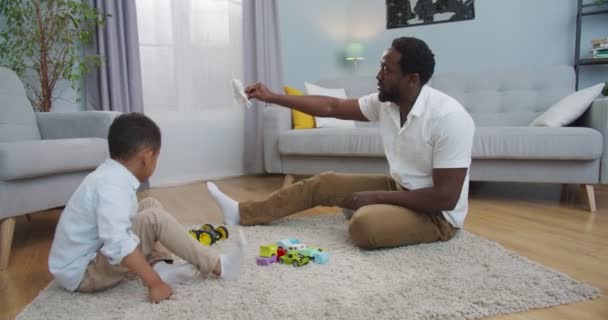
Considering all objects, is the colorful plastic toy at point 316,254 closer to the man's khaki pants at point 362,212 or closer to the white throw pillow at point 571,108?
the man's khaki pants at point 362,212

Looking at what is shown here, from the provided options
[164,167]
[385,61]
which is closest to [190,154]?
[164,167]

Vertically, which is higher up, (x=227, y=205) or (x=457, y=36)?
(x=457, y=36)

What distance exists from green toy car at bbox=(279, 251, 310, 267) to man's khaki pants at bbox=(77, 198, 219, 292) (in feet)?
1.01

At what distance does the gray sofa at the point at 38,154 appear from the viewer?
1747 mm

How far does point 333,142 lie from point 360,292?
1614 millimetres

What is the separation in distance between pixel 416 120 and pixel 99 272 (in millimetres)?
1139

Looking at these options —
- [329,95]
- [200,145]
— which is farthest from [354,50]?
[200,145]

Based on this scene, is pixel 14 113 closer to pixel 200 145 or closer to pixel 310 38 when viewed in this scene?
pixel 200 145

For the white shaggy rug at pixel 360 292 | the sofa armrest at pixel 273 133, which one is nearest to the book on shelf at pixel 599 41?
the sofa armrest at pixel 273 133

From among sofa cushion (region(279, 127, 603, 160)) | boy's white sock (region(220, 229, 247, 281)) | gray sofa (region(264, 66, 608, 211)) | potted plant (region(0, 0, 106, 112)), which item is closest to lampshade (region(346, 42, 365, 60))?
gray sofa (region(264, 66, 608, 211))

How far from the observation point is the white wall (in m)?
3.58

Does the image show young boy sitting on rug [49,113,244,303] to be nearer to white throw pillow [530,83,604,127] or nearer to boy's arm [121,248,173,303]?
boy's arm [121,248,173,303]

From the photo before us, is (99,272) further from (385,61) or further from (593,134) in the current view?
(593,134)

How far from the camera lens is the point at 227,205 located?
6.80 ft
